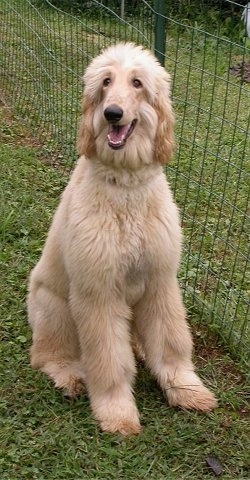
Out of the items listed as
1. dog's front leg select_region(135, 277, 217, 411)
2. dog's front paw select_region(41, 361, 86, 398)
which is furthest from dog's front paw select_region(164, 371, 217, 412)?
dog's front paw select_region(41, 361, 86, 398)

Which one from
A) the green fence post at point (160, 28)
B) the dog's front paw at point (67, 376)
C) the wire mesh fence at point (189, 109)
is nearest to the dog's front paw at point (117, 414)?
the dog's front paw at point (67, 376)

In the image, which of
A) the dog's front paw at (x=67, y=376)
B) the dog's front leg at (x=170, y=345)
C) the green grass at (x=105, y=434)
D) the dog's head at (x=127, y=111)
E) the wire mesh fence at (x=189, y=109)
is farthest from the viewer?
the wire mesh fence at (x=189, y=109)

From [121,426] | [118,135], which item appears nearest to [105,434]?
[121,426]

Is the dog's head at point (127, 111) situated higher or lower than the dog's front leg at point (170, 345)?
higher

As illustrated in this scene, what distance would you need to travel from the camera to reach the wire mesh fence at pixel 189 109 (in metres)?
3.96

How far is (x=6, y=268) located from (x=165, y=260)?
1.48m

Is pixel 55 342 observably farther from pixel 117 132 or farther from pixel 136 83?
pixel 136 83

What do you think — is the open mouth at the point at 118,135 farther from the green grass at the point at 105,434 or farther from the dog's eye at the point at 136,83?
the green grass at the point at 105,434

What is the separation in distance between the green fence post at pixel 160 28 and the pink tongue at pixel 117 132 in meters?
1.24

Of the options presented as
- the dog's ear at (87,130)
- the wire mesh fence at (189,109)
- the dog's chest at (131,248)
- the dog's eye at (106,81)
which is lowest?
the wire mesh fence at (189,109)

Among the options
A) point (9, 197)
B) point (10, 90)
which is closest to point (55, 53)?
point (10, 90)

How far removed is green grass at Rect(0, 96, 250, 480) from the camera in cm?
290

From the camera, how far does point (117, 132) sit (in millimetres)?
2816

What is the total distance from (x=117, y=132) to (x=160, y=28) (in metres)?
1.28
